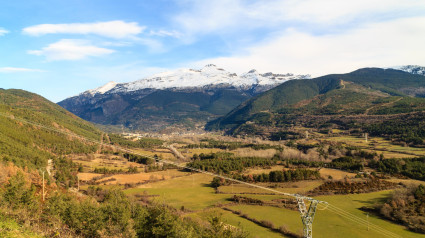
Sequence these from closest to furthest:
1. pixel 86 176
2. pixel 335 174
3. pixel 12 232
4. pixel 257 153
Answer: pixel 12 232
pixel 335 174
pixel 86 176
pixel 257 153

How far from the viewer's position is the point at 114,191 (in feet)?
193

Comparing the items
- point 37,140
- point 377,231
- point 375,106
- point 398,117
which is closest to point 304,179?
point 377,231

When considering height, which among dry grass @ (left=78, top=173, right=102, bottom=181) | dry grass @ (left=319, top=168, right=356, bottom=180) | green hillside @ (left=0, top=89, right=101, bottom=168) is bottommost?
dry grass @ (left=78, top=173, right=102, bottom=181)

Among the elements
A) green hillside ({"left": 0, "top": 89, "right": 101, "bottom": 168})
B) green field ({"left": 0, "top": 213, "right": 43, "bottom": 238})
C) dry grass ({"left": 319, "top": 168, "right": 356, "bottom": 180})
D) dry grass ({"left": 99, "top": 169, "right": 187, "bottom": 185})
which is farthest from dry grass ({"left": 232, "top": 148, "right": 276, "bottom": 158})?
green field ({"left": 0, "top": 213, "right": 43, "bottom": 238})

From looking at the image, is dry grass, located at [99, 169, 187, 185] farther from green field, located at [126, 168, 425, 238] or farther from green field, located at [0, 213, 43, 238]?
green field, located at [0, 213, 43, 238]

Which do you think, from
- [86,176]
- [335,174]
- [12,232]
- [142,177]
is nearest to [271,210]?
[335,174]

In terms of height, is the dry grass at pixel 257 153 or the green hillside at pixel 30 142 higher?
the green hillside at pixel 30 142

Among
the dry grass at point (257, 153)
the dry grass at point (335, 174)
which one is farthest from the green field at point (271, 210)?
the dry grass at point (257, 153)

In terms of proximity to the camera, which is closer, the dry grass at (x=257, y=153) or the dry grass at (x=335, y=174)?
the dry grass at (x=335, y=174)

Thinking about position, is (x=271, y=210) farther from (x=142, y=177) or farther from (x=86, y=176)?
(x=86, y=176)

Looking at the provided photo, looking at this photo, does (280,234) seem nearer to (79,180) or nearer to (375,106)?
(79,180)

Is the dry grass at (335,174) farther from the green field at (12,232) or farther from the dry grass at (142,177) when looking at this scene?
the green field at (12,232)

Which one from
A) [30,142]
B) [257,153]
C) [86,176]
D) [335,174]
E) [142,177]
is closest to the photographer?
[335,174]

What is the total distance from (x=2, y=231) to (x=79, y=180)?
66.7 metres
